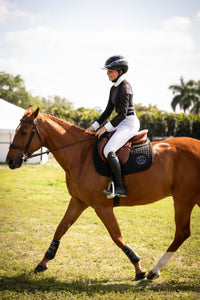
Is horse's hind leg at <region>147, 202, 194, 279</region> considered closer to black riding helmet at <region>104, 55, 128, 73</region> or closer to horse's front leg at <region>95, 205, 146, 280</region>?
horse's front leg at <region>95, 205, 146, 280</region>

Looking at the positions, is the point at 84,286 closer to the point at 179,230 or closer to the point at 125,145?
Answer: the point at 179,230

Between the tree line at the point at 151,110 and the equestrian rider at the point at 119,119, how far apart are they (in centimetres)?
132

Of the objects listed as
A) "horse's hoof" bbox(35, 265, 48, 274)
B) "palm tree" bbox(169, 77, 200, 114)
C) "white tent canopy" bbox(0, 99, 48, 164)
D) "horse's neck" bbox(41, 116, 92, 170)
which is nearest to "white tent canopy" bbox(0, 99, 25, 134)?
"white tent canopy" bbox(0, 99, 48, 164)

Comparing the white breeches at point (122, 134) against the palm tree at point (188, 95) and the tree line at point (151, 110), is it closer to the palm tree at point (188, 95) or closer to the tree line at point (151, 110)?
the tree line at point (151, 110)

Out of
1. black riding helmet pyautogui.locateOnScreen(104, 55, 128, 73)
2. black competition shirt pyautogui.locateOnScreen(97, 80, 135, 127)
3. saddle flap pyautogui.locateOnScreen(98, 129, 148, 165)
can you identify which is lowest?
saddle flap pyautogui.locateOnScreen(98, 129, 148, 165)

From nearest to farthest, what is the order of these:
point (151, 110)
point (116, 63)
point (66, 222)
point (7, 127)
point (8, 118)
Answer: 1. point (116, 63)
2. point (66, 222)
3. point (7, 127)
4. point (8, 118)
5. point (151, 110)

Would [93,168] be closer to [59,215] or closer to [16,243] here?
[16,243]

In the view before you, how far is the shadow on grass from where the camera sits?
3.63 meters

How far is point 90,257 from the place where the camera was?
467 cm

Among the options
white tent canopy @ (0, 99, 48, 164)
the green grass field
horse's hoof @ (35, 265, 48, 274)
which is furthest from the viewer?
white tent canopy @ (0, 99, 48, 164)

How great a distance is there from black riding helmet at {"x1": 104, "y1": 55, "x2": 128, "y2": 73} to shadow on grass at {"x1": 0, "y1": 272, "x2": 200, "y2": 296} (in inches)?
137

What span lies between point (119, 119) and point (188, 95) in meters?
48.5

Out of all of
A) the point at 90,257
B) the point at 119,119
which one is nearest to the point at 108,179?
the point at 119,119

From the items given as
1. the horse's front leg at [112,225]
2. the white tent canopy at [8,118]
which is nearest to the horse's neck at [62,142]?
the horse's front leg at [112,225]
